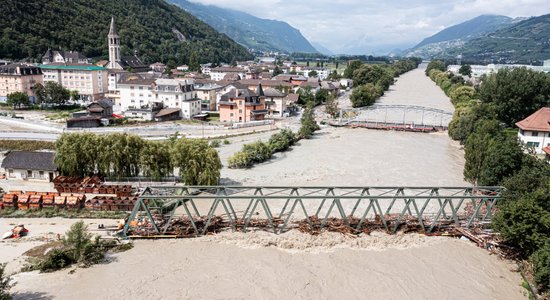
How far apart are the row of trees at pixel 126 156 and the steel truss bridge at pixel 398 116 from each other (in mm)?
27581

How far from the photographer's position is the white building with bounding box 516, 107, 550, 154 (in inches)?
1236

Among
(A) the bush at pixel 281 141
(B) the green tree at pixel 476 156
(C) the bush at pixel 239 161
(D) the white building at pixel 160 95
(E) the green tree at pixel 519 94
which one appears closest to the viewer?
(B) the green tree at pixel 476 156

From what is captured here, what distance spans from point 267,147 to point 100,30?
76.5m

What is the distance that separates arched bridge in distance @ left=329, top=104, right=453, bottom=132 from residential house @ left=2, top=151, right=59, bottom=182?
3081 cm

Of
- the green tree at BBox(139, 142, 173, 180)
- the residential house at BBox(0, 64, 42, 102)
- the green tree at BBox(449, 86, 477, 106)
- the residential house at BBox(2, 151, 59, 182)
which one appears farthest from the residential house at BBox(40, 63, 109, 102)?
the green tree at BBox(449, 86, 477, 106)

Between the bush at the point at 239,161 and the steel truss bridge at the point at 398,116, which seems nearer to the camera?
the bush at the point at 239,161

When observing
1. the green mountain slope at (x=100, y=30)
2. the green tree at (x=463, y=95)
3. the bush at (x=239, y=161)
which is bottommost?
the bush at (x=239, y=161)

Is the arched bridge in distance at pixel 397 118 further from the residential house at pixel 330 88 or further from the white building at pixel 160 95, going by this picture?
the white building at pixel 160 95

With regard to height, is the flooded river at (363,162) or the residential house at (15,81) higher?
the residential house at (15,81)

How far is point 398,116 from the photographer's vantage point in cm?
5356

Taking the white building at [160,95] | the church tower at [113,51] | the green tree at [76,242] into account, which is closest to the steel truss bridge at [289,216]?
the green tree at [76,242]

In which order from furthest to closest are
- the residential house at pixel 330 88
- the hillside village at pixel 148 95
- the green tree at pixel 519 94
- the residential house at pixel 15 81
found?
the residential house at pixel 330 88
the residential house at pixel 15 81
the hillside village at pixel 148 95
the green tree at pixel 519 94

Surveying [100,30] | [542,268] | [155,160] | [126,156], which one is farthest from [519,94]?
[100,30]

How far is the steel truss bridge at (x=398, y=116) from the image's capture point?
48.2 meters
